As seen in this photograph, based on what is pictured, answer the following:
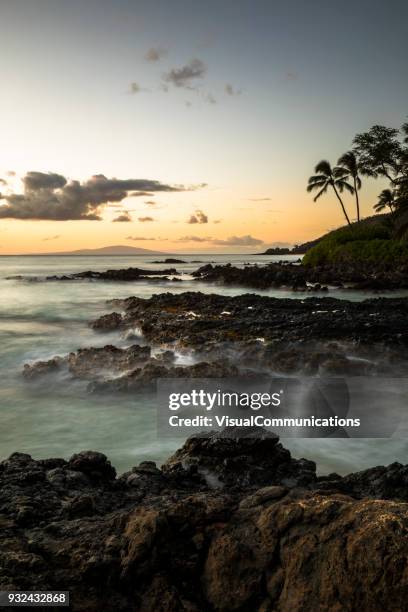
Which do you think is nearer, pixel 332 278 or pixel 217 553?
pixel 217 553

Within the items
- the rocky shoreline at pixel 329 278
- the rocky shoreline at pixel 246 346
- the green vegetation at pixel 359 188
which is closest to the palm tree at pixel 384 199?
the green vegetation at pixel 359 188

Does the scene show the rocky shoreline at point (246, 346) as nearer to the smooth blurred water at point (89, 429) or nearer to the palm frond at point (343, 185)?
the smooth blurred water at point (89, 429)

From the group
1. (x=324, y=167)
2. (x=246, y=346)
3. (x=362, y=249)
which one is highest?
(x=324, y=167)

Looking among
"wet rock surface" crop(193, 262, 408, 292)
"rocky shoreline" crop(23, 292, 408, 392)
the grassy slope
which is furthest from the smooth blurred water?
the grassy slope

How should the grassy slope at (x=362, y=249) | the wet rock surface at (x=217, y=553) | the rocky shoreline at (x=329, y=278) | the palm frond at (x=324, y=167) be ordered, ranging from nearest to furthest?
the wet rock surface at (x=217, y=553)
the rocky shoreline at (x=329, y=278)
the grassy slope at (x=362, y=249)
the palm frond at (x=324, y=167)

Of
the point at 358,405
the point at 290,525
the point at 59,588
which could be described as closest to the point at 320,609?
the point at 290,525

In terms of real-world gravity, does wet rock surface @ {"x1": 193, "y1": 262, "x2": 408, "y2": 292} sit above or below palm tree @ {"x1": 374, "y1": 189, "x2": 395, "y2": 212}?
below

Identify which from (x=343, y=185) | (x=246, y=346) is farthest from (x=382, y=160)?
(x=246, y=346)

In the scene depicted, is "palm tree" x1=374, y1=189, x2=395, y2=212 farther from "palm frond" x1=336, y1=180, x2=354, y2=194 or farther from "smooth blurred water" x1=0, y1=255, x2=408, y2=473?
"smooth blurred water" x1=0, y1=255, x2=408, y2=473

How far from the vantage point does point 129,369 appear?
953 centimetres

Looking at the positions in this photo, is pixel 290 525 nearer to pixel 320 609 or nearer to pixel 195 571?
pixel 320 609

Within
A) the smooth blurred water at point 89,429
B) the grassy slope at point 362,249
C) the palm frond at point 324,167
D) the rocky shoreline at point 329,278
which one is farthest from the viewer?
the palm frond at point 324,167

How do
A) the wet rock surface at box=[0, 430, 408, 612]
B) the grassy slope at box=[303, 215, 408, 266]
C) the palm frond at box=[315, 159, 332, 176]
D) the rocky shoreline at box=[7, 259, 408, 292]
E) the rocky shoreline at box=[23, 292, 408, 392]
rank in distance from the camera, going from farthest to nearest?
the palm frond at box=[315, 159, 332, 176]
the grassy slope at box=[303, 215, 408, 266]
the rocky shoreline at box=[7, 259, 408, 292]
the rocky shoreline at box=[23, 292, 408, 392]
the wet rock surface at box=[0, 430, 408, 612]

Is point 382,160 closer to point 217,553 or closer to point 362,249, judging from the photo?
point 362,249
